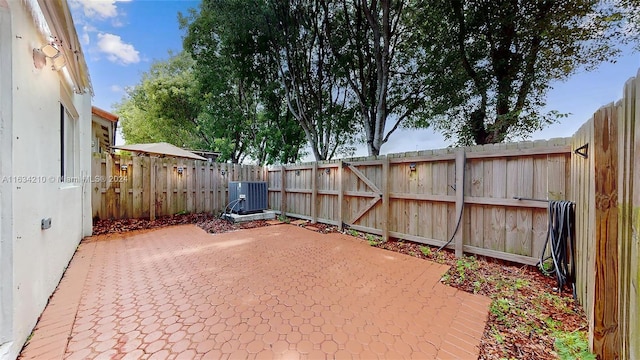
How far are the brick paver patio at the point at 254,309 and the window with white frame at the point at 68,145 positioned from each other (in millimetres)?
1481

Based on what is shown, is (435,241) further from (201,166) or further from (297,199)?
(201,166)

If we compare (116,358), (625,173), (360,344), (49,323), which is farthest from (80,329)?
(625,173)

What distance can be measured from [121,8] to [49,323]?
22.4 ft

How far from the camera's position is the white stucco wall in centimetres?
174

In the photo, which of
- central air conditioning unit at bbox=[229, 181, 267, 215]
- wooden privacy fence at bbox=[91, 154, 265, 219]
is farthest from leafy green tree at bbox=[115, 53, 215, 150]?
central air conditioning unit at bbox=[229, 181, 267, 215]

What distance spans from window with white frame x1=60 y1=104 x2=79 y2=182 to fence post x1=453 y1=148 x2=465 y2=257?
660 centimetres

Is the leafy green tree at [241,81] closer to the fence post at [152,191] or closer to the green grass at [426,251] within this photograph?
the fence post at [152,191]

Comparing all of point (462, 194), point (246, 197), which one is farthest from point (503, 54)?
point (246, 197)

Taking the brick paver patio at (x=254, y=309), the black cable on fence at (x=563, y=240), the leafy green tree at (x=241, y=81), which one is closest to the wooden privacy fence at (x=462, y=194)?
the black cable on fence at (x=563, y=240)

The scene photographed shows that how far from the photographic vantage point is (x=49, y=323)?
83.8 inches

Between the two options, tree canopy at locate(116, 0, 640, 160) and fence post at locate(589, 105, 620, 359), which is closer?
fence post at locate(589, 105, 620, 359)

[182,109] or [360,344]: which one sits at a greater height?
[182,109]

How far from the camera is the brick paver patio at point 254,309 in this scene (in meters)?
1.87

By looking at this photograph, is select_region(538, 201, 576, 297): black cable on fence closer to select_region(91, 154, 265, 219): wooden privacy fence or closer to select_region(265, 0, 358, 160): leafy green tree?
select_region(265, 0, 358, 160): leafy green tree
